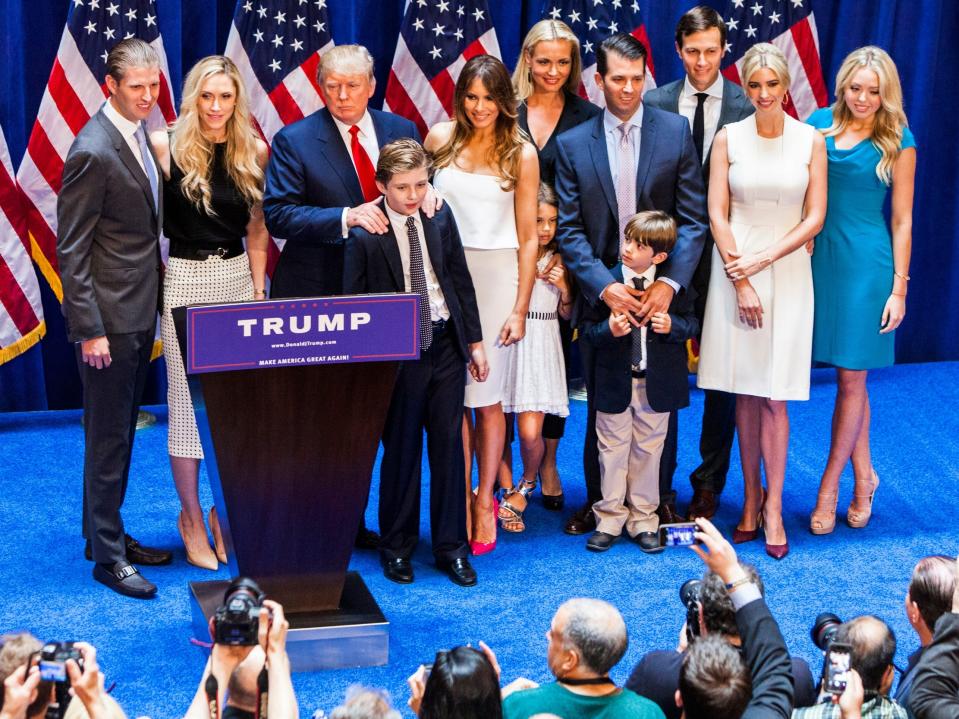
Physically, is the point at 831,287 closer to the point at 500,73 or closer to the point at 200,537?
the point at 500,73

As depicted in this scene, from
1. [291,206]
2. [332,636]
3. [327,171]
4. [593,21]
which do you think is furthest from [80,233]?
[593,21]

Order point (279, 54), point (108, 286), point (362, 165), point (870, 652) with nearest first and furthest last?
1. point (870, 652)
2. point (108, 286)
3. point (362, 165)
4. point (279, 54)

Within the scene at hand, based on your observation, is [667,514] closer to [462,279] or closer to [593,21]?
[462,279]

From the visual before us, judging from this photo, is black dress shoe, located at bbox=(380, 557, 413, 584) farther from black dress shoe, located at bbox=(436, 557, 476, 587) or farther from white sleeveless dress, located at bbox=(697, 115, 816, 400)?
white sleeveless dress, located at bbox=(697, 115, 816, 400)

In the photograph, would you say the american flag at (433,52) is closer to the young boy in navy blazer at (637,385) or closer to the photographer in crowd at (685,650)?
the young boy in navy blazer at (637,385)

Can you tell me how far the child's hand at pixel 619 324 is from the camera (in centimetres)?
521

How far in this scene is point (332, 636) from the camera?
14.6ft

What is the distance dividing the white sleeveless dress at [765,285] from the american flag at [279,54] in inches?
93.3

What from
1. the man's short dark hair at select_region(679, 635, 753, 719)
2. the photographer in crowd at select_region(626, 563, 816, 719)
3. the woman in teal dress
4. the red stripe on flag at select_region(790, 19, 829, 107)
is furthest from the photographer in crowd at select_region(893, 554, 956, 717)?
the red stripe on flag at select_region(790, 19, 829, 107)

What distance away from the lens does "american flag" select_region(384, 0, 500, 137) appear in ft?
22.9

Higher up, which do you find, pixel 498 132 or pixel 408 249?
pixel 498 132

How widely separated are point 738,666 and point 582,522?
2.58m

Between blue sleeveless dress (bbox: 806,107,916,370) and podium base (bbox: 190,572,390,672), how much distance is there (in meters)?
2.10

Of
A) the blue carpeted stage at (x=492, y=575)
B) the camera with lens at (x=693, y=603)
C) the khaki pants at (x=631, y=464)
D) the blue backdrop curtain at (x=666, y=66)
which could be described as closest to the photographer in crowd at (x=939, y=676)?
the camera with lens at (x=693, y=603)
